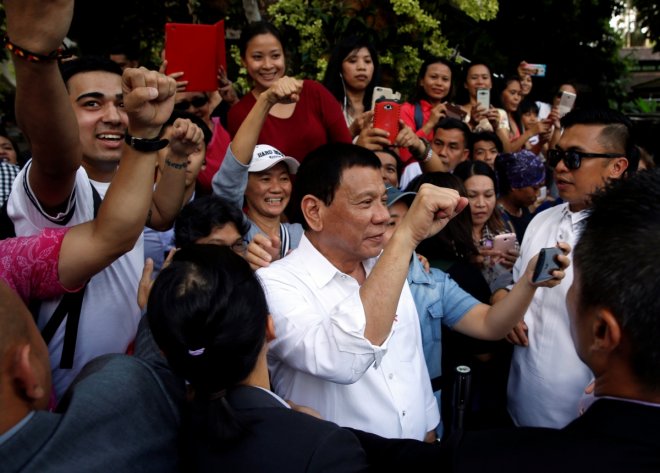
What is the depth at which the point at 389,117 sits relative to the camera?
3.51 m

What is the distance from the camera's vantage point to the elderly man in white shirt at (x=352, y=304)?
175cm

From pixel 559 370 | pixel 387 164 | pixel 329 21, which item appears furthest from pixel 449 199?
pixel 329 21

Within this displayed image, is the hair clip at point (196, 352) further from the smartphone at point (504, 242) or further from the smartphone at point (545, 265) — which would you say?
the smartphone at point (504, 242)

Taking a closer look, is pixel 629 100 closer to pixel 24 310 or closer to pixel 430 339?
pixel 430 339

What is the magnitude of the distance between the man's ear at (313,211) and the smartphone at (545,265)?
0.83 meters

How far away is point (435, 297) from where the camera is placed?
245 centimetres

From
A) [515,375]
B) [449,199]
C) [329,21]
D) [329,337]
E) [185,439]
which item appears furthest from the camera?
[329,21]

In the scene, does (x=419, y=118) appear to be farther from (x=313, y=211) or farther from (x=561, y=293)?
(x=313, y=211)

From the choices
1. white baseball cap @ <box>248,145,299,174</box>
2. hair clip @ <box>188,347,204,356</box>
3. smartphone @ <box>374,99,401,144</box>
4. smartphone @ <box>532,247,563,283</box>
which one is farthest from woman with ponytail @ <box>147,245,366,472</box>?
smartphone @ <box>374,99,401,144</box>

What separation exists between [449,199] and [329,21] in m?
4.76

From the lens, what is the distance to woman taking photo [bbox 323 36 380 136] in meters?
4.41

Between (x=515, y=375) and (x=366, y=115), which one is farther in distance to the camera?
(x=366, y=115)

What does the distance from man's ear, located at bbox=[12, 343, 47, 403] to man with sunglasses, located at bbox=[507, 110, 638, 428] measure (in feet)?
6.42

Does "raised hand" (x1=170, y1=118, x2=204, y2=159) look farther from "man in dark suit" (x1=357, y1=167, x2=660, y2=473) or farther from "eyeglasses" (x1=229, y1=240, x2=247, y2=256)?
"man in dark suit" (x1=357, y1=167, x2=660, y2=473)
